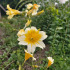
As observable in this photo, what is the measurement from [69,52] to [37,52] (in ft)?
1.66

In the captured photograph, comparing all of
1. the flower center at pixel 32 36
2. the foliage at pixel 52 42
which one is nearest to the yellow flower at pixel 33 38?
the flower center at pixel 32 36

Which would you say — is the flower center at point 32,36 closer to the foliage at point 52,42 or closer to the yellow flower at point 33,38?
the yellow flower at point 33,38

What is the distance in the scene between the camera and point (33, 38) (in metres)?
0.93

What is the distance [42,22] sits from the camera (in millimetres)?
2258

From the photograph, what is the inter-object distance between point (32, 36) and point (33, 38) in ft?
0.06

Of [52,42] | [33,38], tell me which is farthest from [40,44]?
[52,42]

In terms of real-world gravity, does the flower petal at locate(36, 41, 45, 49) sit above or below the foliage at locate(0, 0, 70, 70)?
below

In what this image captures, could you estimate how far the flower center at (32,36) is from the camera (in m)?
0.90

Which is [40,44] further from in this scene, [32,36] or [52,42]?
[52,42]

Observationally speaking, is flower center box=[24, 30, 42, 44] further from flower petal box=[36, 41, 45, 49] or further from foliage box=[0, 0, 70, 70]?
foliage box=[0, 0, 70, 70]

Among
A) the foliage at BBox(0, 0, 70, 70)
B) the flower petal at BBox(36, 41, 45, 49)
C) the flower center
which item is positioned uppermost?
the foliage at BBox(0, 0, 70, 70)

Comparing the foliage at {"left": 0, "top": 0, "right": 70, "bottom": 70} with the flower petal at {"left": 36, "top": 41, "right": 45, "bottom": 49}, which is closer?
the flower petal at {"left": 36, "top": 41, "right": 45, "bottom": 49}

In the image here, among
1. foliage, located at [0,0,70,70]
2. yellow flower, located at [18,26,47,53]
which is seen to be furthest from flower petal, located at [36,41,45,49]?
foliage, located at [0,0,70,70]

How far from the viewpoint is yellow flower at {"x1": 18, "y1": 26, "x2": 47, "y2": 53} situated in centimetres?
88
